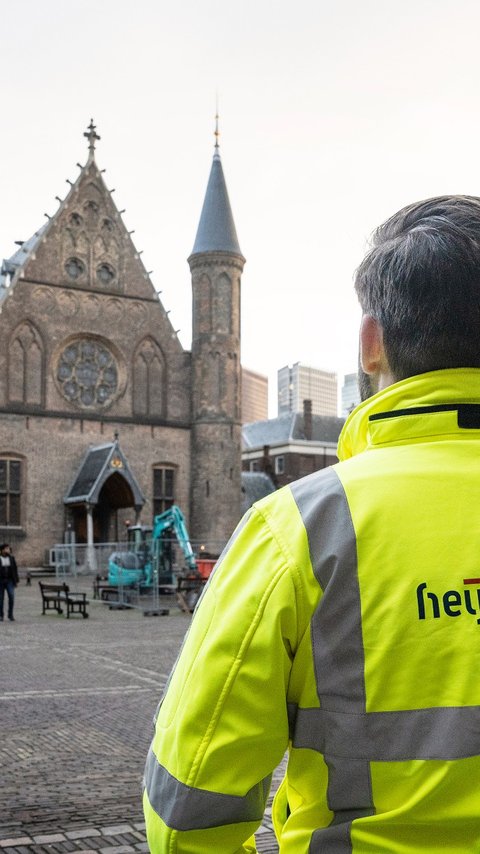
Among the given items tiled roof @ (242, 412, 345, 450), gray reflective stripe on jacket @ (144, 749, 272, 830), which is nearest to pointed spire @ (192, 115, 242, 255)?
tiled roof @ (242, 412, 345, 450)

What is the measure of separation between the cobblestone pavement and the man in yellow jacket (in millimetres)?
3815

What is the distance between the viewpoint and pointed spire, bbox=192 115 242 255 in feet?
122

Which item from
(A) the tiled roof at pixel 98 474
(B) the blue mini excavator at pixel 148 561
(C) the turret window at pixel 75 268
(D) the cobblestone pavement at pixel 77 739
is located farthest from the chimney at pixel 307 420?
(D) the cobblestone pavement at pixel 77 739

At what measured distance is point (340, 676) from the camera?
4.67ft

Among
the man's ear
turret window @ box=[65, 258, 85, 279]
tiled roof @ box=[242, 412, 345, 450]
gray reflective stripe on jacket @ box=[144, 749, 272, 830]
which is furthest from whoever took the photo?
tiled roof @ box=[242, 412, 345, 450]

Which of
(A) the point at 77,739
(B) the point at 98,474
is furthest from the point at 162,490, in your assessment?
(A) the point at 77,739

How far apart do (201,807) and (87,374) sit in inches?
1395

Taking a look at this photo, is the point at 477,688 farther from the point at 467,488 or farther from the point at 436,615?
the point at 467,488

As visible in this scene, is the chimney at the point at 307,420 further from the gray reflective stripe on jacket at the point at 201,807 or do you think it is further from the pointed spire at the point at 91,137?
the gray reflective stripe on jacket at the point at 201,807

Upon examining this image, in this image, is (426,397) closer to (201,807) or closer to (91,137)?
(201,807)

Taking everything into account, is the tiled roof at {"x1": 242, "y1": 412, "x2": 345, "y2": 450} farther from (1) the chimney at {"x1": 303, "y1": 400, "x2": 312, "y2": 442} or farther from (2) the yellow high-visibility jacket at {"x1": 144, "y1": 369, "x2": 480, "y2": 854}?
(2) the yellow high-visibility jacket at {"x1": 144, "y1": 369, "x2": 480, "y2": 854}

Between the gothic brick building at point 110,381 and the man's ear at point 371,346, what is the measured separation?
107 ft

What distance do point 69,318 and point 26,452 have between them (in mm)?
5589

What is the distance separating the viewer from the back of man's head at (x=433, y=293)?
159 cm
